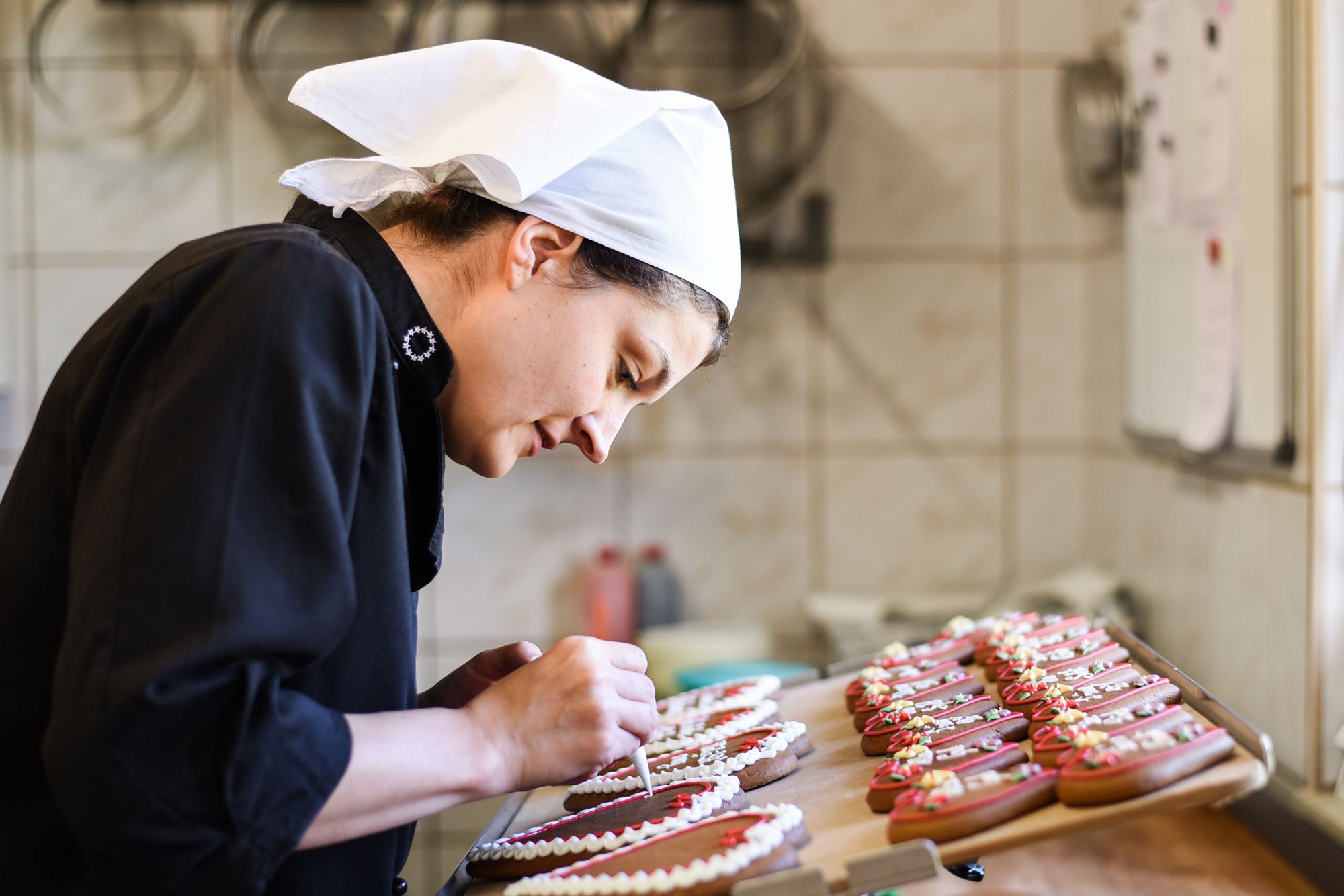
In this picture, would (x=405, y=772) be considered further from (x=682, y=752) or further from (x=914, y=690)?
(x=914, y=690)

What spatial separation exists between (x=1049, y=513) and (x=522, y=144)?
1.67 m

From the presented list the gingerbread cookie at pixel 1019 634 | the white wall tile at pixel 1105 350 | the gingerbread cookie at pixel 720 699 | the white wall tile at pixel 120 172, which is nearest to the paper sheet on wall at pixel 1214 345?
the white wall tile at pixel 1105 350

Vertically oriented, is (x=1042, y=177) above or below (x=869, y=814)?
above

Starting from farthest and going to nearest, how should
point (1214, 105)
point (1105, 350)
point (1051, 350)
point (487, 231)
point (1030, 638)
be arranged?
point (1051, 350) < point (1105, 350) < point (1214, 105) < point (1030, 638) < point (487, 231)

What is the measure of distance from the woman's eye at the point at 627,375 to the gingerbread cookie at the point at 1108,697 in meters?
0.37

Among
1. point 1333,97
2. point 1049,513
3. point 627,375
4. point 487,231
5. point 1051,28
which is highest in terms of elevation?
point 1051,28

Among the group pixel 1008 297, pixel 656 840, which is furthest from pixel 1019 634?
pixel 1008 297

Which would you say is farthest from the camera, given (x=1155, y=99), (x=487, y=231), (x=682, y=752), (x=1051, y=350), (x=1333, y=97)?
(x=1051, y=350)

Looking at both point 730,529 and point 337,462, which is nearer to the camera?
point 337,462

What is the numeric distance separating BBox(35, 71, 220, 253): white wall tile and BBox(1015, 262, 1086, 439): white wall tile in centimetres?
149

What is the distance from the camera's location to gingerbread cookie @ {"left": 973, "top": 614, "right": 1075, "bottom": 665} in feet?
3.39

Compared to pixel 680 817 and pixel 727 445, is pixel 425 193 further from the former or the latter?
pixel 727 445

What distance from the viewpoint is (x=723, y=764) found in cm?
A: 87

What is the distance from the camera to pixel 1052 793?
0.68 meters
